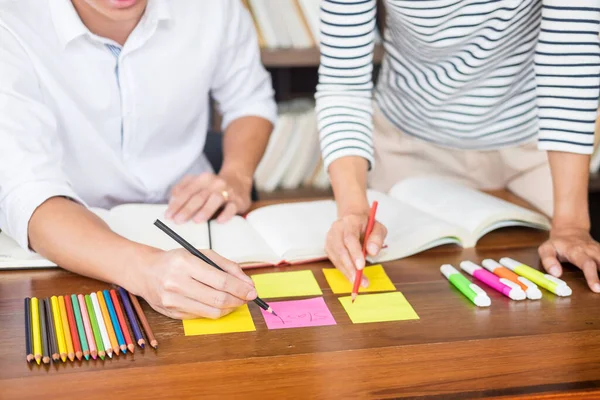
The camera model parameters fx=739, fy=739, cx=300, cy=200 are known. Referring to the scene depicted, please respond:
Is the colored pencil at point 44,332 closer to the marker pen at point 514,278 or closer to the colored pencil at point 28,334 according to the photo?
the colored pencil at point 28,334

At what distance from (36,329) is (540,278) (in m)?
0.77

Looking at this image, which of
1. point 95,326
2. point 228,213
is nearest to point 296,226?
point 228,213

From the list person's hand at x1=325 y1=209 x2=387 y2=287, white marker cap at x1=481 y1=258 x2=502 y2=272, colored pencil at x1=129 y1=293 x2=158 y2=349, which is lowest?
white marker cap at x1=481 y1=258 x2=502 y2=272

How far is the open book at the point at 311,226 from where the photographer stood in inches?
49.7

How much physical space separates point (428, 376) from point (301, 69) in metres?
2.00

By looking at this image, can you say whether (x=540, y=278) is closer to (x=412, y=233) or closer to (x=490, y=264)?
(x=490, y=264)

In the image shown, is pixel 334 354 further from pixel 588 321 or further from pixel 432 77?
pixel 432 77

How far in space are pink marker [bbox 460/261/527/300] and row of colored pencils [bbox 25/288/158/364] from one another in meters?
0.53

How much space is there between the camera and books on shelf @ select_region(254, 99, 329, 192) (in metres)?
2.47

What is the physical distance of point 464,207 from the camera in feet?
4.63

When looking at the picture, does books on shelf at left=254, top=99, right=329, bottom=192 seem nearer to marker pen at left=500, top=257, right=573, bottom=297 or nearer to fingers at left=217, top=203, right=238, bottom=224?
fingers at left=217, top=203, right=238, bottom=224

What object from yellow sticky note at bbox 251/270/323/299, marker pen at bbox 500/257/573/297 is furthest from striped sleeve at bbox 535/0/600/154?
yellow sticky note at bbox 251/270/323/299

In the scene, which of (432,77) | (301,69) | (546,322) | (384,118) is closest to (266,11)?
(301,69)

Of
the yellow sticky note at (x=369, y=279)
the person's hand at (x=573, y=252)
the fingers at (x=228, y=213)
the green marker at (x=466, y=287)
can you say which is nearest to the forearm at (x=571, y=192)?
the person's hand at (x=573, y=252)
